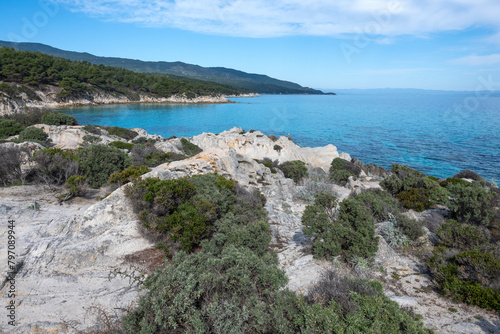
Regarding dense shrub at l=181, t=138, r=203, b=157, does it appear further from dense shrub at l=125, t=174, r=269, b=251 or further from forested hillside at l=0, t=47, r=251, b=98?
forested hillside at l=0, t=47, r=251, b=98

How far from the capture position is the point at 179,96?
107688mm

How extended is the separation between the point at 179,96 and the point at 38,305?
110142mm

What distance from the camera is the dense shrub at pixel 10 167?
1070cm

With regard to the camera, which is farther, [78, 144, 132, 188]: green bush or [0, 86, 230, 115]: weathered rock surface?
[0, 86, 230, 115]: weathered rock surface

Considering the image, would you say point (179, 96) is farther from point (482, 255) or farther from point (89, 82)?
point (482, 255)

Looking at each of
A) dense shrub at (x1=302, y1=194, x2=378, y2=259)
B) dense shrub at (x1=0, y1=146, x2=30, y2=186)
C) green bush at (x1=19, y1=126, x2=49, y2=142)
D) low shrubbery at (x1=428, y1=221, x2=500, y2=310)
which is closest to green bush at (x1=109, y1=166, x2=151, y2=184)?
dense shrub at (x1=0, y1=146, x2=30, y2=186)

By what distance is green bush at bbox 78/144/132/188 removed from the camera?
11.4 metres

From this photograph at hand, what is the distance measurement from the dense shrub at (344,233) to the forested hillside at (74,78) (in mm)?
68794

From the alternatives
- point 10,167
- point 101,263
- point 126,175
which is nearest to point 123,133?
point 10,167

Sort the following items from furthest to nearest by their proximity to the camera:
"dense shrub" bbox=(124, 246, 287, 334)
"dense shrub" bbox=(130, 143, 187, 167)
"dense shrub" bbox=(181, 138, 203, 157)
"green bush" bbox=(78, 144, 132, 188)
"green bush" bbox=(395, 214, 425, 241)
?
1. "dense shrub" bbox=(181, 138, 203, 157)
2. "dense shrub" bbox=(130, 143, 187, 167)
3. "green bush" bbox=(78, 144, 132, 188)
4. "green bush" bbox=(395, 214, 425, 241)
5. "dense shrub" bbox=(124, 246, 287, 334)

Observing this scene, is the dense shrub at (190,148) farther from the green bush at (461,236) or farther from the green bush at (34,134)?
the green bush at (461,236)

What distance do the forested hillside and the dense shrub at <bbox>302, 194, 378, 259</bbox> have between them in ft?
226

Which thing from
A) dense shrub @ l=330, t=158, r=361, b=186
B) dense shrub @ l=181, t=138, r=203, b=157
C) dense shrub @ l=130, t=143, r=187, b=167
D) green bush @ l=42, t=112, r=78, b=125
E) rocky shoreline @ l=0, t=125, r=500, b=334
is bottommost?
dense shrub @ l=330, t=158, r=361, b=186

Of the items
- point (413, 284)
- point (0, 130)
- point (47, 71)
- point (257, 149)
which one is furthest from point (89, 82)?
point (413, 284)
